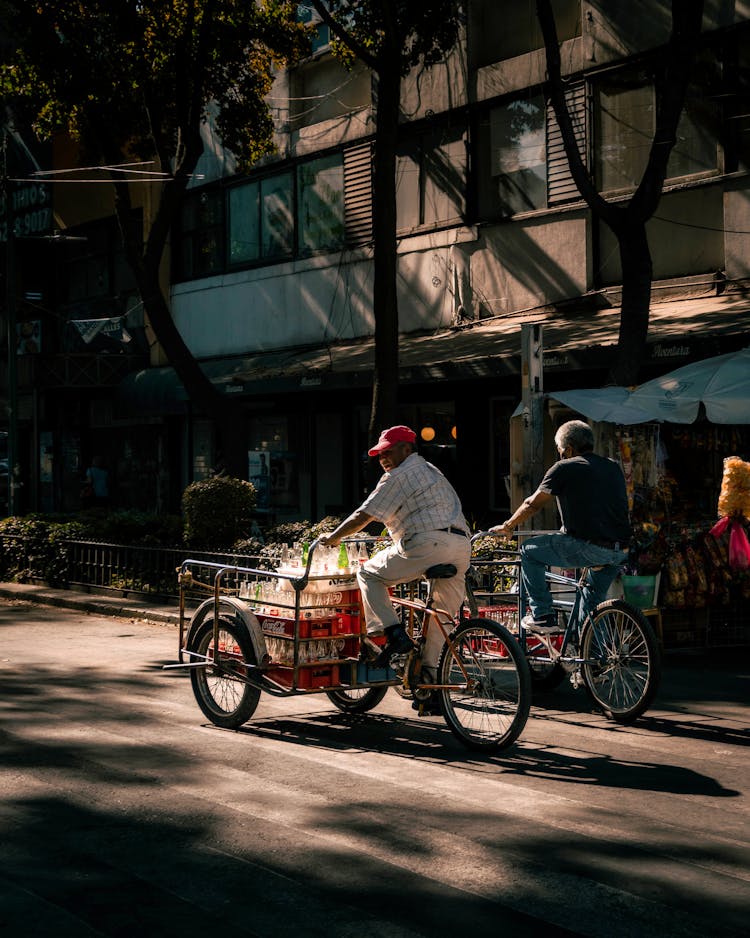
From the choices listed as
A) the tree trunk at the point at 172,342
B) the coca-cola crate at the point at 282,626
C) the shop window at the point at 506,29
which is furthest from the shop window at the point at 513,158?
the coca-cola crate at the point at 282,626

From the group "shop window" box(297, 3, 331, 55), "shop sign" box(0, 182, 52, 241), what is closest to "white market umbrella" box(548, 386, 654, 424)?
"shop window" box(297, 3, 331, 55)

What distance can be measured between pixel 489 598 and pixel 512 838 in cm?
388

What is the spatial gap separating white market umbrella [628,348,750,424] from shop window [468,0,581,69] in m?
8.91

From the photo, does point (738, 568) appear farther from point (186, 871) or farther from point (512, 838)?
point (186, 871)

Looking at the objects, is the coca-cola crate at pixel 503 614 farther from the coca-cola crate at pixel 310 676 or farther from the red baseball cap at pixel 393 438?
the red baseball cap at pixel 393 438

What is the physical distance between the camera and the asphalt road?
4.66 m

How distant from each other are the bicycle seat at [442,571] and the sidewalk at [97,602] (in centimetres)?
650

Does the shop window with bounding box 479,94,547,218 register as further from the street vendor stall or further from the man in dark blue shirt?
the man in dark blue shirt

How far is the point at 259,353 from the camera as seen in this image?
25625 millimetres

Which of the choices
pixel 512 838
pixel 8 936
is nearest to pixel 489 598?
pixel 512 838

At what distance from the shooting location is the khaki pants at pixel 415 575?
779cm

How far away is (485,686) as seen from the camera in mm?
7457

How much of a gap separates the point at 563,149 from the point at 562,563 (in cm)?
1187

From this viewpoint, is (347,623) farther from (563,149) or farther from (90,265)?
(90,265)
